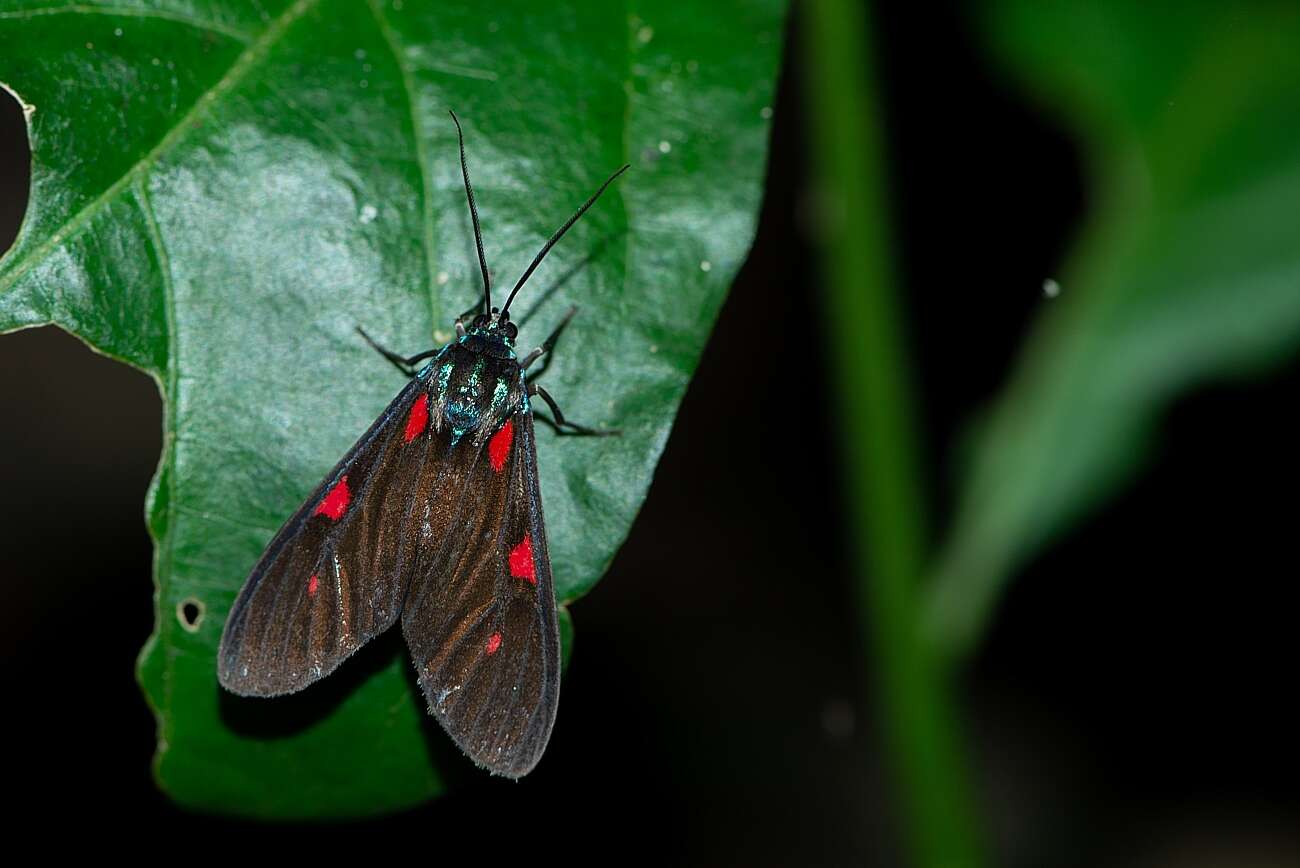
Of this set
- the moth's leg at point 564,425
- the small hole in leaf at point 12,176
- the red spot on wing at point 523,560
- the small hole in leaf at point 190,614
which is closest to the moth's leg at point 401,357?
the moth's leg at point 564,425

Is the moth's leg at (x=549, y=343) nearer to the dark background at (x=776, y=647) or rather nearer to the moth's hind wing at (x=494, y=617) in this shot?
the moth's hind wing at (x=494, y=617)

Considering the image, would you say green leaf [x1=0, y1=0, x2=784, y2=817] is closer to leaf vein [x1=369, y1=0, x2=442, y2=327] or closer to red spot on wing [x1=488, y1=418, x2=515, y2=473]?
leaf vein [x1=369, y1=0, x2=442, y2=327]

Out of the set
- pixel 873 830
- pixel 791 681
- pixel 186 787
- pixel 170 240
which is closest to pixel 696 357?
pixel 170 240

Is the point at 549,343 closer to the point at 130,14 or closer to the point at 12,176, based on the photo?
the point at 130,14

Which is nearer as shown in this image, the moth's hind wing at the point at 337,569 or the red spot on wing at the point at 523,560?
the moth's hind wing at the point at 337,569

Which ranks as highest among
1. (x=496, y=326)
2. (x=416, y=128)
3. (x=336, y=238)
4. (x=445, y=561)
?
(x=416, y=128)

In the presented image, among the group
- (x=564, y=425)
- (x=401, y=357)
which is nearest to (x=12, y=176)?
(x=401, y=357)
